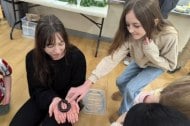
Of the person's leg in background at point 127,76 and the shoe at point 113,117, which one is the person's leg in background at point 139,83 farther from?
the shoe at point 113,117

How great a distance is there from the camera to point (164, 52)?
139cm

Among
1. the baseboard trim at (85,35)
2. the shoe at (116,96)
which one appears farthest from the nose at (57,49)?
the baseboard trim at (85,35)

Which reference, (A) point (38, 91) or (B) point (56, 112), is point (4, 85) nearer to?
(A) point (38, 91)

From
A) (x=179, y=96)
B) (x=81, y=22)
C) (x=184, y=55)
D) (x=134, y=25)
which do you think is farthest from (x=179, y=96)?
(x=81, y=22)

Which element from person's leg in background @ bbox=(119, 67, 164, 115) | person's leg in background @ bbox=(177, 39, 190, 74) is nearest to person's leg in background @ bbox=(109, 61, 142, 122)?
person's leg in background @ bbox=(119, 67, 164, 115)

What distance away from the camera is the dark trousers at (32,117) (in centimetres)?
130

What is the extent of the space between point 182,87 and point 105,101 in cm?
118

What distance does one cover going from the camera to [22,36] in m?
2.73

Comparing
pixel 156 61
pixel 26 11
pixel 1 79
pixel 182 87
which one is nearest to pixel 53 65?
pixel 1 79

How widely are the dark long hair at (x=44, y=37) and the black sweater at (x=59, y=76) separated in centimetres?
5

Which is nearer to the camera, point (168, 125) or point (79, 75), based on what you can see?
point (168, 125)

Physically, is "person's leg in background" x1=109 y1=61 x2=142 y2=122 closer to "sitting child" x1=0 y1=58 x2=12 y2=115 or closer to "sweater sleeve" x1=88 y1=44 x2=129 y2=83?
"sweater sleeve" x1=88 y1=44 x2=129 y2=83

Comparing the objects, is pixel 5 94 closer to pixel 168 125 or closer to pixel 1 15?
pixel 168 125

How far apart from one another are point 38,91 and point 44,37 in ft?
1.33
